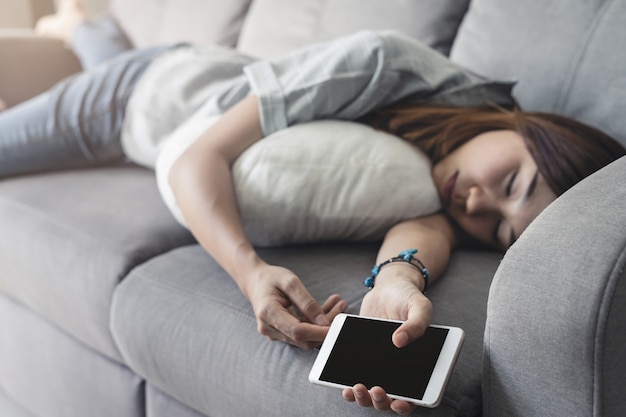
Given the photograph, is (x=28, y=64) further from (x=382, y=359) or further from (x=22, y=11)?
(x=382, y=359)

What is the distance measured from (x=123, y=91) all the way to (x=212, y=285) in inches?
28.3

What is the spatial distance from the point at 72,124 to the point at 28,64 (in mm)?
753

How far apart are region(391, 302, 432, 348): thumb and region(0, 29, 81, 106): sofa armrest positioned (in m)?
1.79

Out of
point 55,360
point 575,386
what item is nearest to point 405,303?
point 575,386

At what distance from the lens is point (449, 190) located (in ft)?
3.66

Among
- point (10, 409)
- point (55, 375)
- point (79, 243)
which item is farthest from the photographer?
point (10, 409)

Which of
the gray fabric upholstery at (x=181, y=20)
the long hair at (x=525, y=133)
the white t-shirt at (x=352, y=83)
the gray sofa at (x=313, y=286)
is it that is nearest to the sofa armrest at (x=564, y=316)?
the gray sofa at (x=313, y=286)

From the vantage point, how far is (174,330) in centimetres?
96

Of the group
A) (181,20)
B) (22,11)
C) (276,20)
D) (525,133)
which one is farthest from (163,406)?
(22,11)

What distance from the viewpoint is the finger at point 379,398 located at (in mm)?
658

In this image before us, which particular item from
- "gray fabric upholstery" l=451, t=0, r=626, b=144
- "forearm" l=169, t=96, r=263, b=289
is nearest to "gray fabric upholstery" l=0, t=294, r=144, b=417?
"forearm" l=169, t=96, r=263, b=289

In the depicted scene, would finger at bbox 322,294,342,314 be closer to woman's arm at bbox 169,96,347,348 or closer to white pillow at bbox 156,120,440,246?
woman's arm at bbox 169,96,347,348

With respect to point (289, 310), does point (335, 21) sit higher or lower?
higher

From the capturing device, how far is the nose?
41.7 inches
